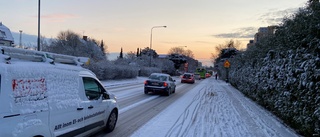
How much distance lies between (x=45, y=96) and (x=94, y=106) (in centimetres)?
198

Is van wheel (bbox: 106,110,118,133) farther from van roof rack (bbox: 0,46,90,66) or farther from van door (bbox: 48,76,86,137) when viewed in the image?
van roof rack (bbox: 0,46,90,66)

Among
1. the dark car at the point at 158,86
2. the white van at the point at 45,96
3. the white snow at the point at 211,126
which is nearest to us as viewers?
the white van at the point at 45,96

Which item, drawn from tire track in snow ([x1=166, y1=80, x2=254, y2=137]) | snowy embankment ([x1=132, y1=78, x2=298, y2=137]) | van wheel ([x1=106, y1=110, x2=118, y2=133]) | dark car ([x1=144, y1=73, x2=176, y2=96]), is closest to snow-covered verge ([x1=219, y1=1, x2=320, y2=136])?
snowy embankment ([x1=132, y1=78, x2=298, y2=137])

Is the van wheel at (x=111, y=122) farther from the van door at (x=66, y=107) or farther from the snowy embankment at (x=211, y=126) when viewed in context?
the van door at (x=66, y=107)

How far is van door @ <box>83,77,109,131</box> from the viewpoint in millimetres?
6652

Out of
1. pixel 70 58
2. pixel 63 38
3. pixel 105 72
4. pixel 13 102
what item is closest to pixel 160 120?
pixel 70 58

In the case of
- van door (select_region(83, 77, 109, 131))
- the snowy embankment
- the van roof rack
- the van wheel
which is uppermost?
the van roof rack

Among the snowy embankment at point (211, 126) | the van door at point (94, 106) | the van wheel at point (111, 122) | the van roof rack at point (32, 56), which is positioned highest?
the van roof rack at point (32, 56)

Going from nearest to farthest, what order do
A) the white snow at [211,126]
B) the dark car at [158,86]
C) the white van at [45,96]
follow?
the white van at [45,96] < the white snow at [211,126] < the dark car at [158,86]

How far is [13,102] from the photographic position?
426cm

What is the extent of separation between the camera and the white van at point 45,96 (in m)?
4.21

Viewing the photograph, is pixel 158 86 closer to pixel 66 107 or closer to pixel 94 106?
pixel 94 106

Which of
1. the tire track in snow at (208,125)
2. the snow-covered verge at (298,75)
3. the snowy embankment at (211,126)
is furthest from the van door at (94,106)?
the snow-covered verge at (298,75)

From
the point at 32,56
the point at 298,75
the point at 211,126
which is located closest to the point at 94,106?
the point at 32,56
